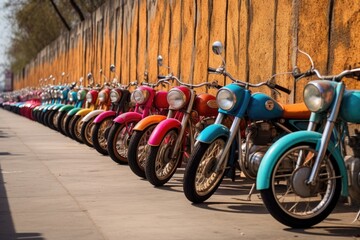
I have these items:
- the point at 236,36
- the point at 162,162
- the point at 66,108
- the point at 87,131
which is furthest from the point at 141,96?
the point at 66,108

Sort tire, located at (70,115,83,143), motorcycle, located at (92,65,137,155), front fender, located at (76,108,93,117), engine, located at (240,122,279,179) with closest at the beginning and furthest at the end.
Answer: engine, located at (240,122,279,179) → motorcycle, located at (92,65,137,155) → front fender, located at (76,108,93,117) → tire, located at (70,115,83,143)

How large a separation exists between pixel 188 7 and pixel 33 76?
48622mm

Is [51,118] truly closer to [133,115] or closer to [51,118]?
[51,118]

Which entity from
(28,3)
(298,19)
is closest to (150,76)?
(298,19)

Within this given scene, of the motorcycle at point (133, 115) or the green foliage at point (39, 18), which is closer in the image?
the motorcycle at point (133, 115)

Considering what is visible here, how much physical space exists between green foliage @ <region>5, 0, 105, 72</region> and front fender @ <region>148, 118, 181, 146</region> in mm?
34504

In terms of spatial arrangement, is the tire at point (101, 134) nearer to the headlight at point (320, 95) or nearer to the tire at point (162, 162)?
the tire at point (162, 162)

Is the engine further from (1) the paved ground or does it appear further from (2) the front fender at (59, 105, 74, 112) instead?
(2) the front fender at (59, 105, 74, 112)

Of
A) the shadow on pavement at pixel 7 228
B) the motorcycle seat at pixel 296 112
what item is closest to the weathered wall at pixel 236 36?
the motorcycle seat at pixel 296 112

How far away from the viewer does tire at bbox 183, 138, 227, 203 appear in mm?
6570

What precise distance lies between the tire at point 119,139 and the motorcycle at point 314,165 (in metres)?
4.21

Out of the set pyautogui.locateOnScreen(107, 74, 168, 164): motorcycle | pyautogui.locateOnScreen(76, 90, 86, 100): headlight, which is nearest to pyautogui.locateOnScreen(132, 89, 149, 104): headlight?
pyautogui.locateOnScreen(107, 74, 168, 164): motorcycle

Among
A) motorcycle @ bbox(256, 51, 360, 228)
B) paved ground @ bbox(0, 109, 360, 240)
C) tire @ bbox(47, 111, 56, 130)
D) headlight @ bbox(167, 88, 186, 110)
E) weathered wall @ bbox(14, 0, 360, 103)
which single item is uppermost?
weathered wall @ bbox(14, 0, 360, 103)

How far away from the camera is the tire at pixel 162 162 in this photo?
25.6 ft
